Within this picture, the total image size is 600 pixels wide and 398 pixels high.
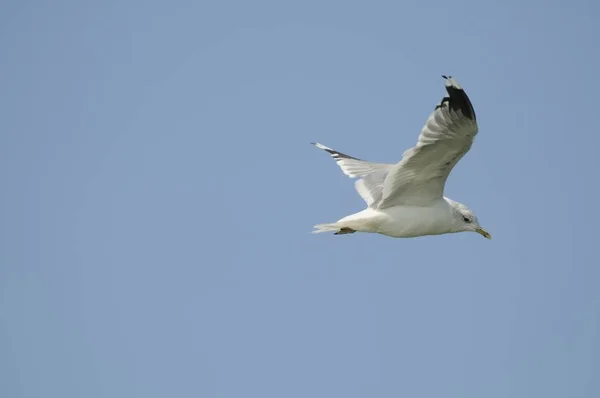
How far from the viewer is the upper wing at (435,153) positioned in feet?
28.2

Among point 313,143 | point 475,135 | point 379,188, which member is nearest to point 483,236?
point 379,188

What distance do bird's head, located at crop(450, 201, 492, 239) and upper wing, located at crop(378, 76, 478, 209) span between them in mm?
423

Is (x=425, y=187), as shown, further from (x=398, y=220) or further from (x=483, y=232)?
(x=483, y=232)

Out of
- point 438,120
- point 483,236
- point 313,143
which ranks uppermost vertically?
point 313,143

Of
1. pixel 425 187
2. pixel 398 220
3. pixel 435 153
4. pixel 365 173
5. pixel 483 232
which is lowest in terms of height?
pixel 483 232

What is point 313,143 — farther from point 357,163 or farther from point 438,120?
point 438,120

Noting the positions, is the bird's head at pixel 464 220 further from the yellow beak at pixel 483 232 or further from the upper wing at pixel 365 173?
the upper wing at pixel 365 173

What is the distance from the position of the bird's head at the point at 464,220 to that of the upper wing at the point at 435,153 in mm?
423

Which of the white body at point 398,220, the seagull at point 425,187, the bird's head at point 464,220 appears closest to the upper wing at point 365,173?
the seagull at point 425,187

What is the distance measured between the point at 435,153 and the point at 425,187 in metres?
0.76

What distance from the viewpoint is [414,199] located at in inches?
396

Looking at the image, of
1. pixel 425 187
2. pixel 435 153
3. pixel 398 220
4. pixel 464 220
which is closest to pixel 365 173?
pixel 464 220

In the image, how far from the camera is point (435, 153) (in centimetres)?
921

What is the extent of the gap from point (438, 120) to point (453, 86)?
0.39 m
